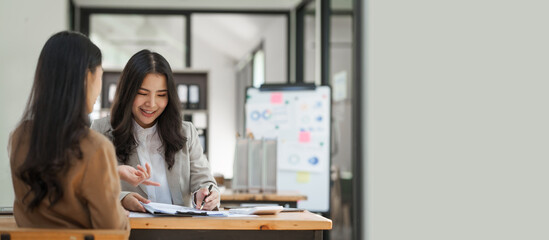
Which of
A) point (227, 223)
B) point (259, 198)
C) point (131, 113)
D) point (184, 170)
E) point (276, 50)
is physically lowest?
point (259, 198)

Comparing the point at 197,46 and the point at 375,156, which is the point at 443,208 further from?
the point at 197,46

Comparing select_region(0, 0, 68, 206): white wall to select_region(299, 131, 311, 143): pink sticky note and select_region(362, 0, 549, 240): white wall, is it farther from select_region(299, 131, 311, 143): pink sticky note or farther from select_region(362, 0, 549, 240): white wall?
select_region(362, 0, 549, 240): white wall

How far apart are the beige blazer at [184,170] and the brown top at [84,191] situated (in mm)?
853

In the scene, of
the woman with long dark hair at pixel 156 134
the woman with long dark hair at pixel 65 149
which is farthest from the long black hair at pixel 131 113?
the woman with long dark hair at pixel 65 149

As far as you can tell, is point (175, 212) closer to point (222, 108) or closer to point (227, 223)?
point (227, 223)

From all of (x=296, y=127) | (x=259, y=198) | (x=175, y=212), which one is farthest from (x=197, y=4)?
(x=175, y=212)

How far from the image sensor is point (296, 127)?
19.2 ft

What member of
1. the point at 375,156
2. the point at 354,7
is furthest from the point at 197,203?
the point at 354,7

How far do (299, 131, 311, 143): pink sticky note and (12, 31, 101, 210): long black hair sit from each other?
13.3 ft

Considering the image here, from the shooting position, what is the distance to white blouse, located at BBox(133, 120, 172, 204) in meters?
2.77

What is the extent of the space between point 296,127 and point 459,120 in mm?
2443

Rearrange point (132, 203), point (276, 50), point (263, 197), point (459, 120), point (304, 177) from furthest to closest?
1. point (276, 50)
2. point (304, 177)
3. point (263, 197)
4. point (459, 120)
5. point (132, 203)

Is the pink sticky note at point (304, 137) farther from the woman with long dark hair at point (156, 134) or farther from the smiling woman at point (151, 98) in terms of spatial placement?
the smiling woman at point (151, 98)

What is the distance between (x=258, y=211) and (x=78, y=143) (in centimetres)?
89
